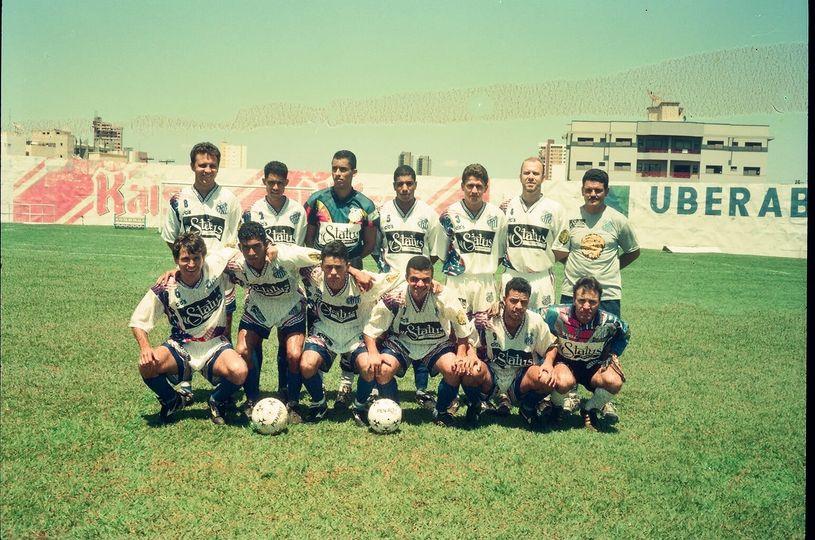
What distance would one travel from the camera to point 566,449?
13.1ft

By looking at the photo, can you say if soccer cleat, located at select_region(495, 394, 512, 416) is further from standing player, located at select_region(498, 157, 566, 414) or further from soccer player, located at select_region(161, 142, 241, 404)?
soccer player, located at select_region(161, 142, 241, 404)

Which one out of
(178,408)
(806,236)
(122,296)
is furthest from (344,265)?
(122,296)

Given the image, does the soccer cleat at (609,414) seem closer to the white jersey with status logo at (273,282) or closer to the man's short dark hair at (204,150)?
the white jersey with status logo at (273,282)

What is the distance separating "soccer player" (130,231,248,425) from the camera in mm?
4320

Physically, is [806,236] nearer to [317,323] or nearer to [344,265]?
[344,265]

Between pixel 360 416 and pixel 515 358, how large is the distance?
1.10 metres

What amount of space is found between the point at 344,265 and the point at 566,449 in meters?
1.78

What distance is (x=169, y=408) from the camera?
4.36 m

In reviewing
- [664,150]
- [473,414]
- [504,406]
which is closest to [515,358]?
[504,406]

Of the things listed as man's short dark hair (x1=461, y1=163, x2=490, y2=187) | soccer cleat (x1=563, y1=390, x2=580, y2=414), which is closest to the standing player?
man's short dark hair (x1=461, y1=163, x2=490, y2=187)

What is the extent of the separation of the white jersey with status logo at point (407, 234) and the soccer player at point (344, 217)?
0.13m

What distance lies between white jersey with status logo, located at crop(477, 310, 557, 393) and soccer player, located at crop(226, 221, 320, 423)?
1259mm

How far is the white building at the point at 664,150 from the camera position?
211 ft

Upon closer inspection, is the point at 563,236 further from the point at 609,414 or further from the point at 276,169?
the point at 276,169
